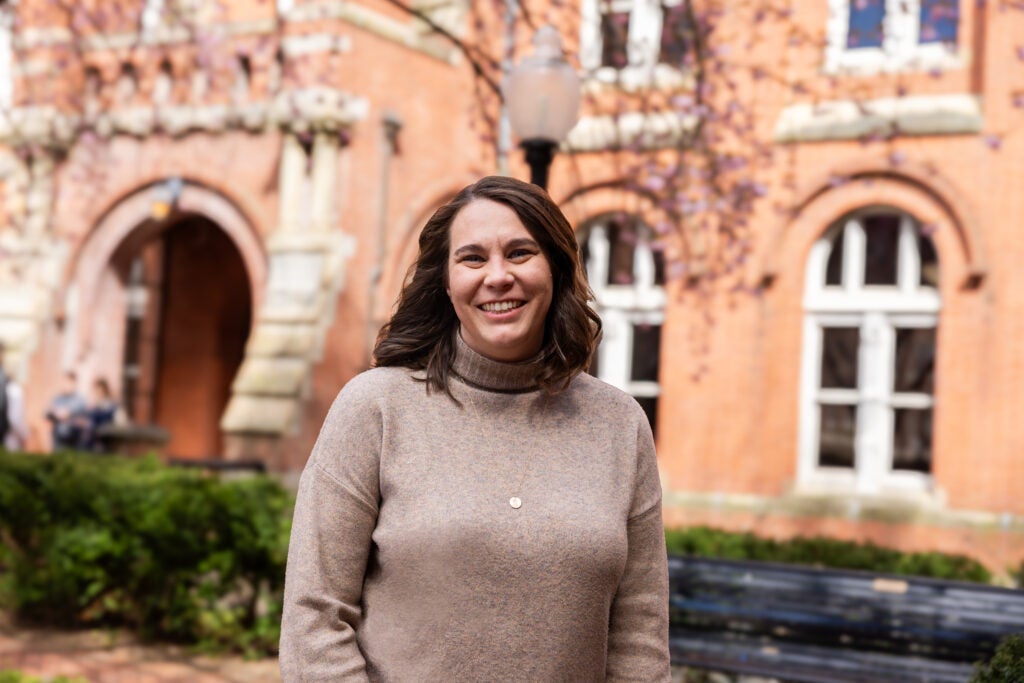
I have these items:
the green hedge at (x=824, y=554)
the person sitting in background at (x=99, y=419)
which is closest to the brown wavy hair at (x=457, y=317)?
the green hedge at (x=824, y=554)

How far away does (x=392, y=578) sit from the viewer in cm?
219

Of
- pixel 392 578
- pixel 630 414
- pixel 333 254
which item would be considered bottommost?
pixel 392 578

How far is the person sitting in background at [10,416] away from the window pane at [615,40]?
21.9 feet

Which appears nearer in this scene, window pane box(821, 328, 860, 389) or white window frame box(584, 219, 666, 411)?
window pane box(821, 328, 860, 389)

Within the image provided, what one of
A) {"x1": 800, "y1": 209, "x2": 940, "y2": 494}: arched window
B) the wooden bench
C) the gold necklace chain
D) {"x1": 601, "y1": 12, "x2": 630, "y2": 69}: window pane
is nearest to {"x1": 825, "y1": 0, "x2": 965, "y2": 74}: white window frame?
{"x1": 800, "y1": 209, "x2": 940, "y2": 494}: arched window

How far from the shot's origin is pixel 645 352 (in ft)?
43.8

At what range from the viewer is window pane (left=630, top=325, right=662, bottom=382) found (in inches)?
522

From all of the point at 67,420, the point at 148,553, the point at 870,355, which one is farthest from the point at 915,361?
the point at 67,420

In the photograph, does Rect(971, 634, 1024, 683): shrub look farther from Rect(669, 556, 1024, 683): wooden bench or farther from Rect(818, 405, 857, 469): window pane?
Rect(818, 405, 857, 469): window pane

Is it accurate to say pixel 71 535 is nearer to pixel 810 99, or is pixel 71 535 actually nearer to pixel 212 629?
pixel 212 629

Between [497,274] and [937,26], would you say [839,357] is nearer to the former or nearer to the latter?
[937,26]

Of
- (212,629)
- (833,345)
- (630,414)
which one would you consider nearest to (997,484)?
(833,345)

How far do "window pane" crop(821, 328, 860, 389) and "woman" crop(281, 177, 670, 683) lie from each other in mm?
10215

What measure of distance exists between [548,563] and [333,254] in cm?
1081
